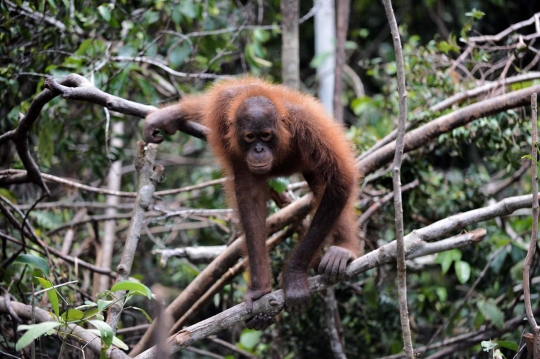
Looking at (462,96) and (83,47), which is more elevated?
(83,47)

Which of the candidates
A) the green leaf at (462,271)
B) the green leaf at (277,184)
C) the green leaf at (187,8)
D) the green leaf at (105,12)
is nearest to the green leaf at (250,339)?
the green leaf at (277,184)

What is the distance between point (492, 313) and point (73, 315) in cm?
→ 314

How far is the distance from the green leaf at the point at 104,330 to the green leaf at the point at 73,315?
192 mm

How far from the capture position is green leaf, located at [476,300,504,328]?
443 centimetres

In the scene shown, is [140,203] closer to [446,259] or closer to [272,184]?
[272,184]

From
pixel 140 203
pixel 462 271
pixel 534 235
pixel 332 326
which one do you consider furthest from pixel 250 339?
pixel 534 235

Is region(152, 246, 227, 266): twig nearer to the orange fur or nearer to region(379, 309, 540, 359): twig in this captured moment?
the orange fur

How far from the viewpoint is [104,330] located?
2320 mm

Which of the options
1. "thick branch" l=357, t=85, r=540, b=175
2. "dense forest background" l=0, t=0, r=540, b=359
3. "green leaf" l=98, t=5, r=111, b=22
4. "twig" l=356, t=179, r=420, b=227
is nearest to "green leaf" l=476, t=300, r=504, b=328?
"dense forest background" l=0, t=0, r=540, b=359

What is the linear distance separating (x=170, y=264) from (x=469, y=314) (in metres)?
2.98

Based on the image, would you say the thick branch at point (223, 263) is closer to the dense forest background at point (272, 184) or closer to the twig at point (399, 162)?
the dense forest background at point (272, 184)

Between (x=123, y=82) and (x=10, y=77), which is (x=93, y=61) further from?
(x=10, y=77)

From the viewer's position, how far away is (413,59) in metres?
5.11

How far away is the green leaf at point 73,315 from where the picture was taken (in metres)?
2.51
